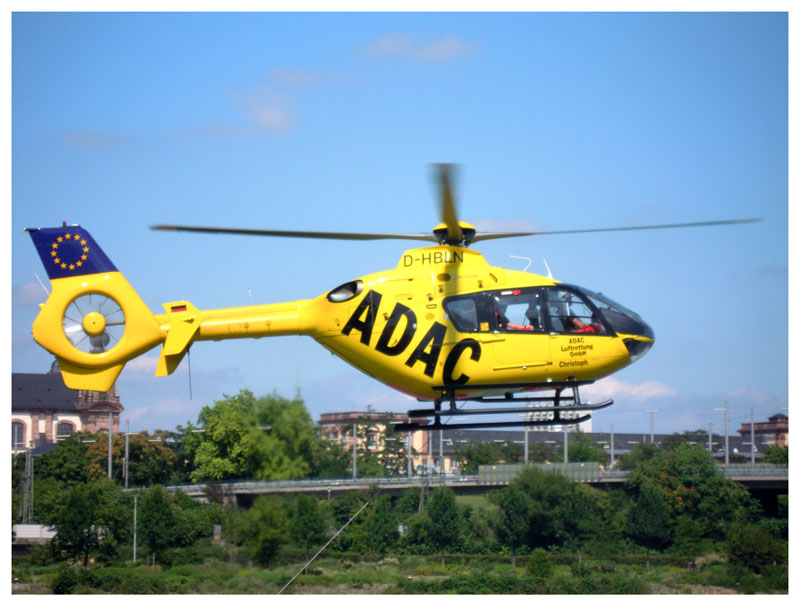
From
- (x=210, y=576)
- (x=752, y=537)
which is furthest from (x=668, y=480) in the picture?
(x=210, y=576)

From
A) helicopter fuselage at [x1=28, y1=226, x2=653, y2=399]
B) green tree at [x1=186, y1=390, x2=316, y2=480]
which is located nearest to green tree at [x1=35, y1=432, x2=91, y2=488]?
green tree at [x1=186, y1=390, x2=316, y2=480]

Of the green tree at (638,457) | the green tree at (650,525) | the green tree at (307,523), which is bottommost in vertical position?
the green tree at (650,525)

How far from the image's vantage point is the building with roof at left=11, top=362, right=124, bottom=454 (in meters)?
60.8

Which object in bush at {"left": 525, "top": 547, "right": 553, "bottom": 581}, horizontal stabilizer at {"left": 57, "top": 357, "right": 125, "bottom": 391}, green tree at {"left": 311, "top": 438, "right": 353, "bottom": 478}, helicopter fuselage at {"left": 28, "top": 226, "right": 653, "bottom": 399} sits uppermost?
helicopter fuselage at {"left": 28, "top": 226, "right": 653, "bottom": 399}

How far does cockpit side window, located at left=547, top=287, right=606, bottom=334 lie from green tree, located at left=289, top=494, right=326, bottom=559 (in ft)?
20.2

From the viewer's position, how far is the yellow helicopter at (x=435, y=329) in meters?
14.2

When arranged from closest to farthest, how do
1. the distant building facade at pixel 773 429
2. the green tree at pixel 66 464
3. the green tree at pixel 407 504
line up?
the green tree at pixel 407 504
the green tree at pixel 66 464
the distant building facade at pixel 773 429

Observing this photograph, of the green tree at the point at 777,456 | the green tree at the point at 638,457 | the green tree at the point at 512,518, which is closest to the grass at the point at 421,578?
the green tree at the point at 512,518

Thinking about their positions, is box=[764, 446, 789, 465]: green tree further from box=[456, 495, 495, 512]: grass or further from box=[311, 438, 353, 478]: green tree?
box=[311, 438, 353, 478]: green tree

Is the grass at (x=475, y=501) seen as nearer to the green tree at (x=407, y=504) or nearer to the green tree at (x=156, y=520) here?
the green tree at (x=407, y=504)

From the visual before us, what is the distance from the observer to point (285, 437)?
1513 centimetres

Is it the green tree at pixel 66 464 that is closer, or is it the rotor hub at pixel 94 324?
the rotor hub at pixel 94 324

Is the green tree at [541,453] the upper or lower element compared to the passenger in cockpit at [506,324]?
lower

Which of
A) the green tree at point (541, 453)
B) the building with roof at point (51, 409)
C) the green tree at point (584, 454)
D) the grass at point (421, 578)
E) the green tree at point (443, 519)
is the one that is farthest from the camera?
the building with roof at point (51, 409)
